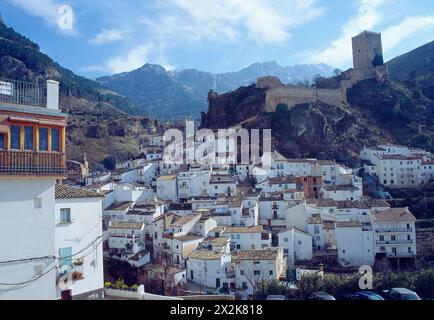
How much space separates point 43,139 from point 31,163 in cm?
45

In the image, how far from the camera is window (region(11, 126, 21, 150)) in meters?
6.00

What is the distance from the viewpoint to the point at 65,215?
8.27m

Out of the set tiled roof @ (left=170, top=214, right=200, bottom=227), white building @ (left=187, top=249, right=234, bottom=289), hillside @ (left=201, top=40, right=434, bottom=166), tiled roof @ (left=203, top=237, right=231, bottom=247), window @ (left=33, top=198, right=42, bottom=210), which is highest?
hillside @ (left=201, top=40, right=434, bottom=166)

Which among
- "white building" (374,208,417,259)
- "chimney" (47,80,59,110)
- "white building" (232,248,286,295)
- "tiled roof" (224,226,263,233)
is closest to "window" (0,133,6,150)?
"chimney" (47,80,59,110)

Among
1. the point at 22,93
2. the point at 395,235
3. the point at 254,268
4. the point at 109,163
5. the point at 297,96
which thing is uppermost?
the point at 297,96

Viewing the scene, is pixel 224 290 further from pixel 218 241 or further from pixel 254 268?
pixel 218 241

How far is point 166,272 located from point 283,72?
17883cm

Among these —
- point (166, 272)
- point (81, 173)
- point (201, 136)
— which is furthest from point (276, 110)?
point (166, 272)

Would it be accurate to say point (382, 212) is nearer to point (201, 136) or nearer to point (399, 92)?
point (201, 136)

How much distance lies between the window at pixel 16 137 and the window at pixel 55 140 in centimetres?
53

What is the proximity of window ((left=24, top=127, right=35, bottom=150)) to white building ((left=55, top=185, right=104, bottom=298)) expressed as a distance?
7.31ft

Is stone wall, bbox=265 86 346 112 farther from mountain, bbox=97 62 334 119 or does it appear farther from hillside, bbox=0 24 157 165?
mountain, bbox=97 62 334 119

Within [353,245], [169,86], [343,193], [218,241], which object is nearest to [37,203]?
[218,241]

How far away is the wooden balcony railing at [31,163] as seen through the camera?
585cm
